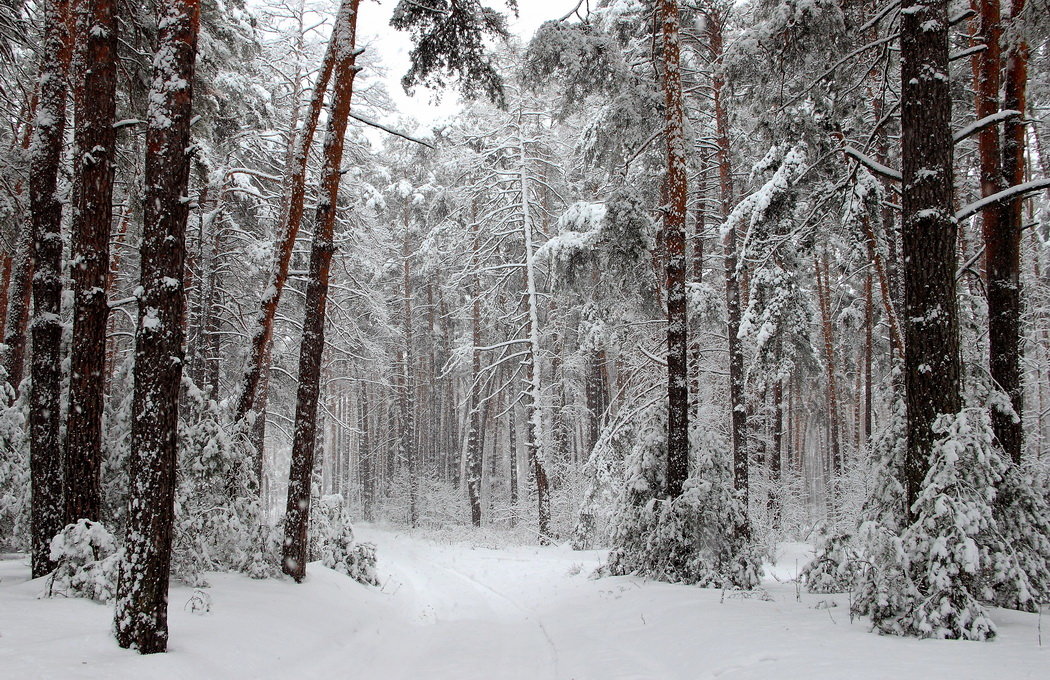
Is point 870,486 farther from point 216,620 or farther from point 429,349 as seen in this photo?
point 429,349

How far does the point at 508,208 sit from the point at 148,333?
14.7 metres

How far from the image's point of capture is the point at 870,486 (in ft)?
23.3

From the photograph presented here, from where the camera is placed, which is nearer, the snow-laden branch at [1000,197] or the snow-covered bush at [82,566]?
the snow-laden branch at [1000,197]

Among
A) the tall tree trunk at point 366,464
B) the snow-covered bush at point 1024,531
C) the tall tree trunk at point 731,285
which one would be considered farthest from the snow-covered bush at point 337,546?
the tall tree trunk at point 366,464

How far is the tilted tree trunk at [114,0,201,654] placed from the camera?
5211mm

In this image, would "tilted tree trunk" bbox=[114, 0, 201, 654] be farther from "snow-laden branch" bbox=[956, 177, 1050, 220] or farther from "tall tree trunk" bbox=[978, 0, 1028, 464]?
"tall tree trunk" bbox=[978, 0, 1028, 464]

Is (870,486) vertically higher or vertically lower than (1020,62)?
lower

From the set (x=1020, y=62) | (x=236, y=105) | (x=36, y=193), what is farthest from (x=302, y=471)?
(x=1020, y=62)

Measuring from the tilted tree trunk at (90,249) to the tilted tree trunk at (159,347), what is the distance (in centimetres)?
228

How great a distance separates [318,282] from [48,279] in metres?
3.38

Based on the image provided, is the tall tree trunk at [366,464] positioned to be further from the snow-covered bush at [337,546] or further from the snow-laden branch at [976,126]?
the snow-laden branch at [976,126]

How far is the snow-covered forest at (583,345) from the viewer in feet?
17.8

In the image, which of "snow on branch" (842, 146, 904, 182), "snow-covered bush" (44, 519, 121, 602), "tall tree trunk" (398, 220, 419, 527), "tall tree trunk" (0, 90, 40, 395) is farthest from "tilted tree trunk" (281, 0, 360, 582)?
"tall tree trunk" (398, 220, 419, 527)

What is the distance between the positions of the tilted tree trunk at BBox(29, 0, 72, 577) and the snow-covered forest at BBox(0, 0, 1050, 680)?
0.04 metres
